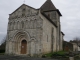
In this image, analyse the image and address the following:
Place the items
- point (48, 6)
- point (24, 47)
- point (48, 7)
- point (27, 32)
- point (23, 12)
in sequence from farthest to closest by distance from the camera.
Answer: point (48, 6) → point (48, 7) → point (23, 12) → point (24, 47) → point (27, 32)

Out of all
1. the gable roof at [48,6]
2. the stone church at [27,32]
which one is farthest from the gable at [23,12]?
the gable roof at [48,6]

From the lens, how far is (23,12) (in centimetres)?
2477

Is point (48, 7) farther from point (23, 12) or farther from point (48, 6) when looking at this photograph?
point (23, 12)

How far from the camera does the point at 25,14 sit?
2434 cm

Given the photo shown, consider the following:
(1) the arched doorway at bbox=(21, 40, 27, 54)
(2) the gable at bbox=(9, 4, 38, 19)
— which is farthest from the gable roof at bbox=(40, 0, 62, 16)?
(1) the arched doorway at bbox=(21, 40, 27, 54)

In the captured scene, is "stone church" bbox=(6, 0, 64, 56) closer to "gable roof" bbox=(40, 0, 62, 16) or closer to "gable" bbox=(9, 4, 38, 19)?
"gable" bbox=(9, 4, 38, 19)

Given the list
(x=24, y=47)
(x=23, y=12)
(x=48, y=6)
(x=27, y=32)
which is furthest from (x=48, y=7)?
(x=24, y=47)

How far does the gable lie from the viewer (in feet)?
77.7

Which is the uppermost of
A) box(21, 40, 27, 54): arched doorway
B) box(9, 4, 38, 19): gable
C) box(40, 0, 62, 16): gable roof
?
box(40, 0, 62, 16): gable roof

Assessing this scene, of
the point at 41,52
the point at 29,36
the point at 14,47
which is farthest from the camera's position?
the point at 14,47

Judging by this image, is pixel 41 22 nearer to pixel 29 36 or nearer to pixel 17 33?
pixel 29 36

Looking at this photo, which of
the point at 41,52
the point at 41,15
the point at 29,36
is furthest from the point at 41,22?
the point at 41,52

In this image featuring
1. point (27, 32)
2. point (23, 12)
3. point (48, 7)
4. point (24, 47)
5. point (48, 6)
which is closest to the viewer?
point (27, 32)

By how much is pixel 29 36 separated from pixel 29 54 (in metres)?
3.44
